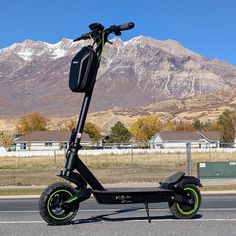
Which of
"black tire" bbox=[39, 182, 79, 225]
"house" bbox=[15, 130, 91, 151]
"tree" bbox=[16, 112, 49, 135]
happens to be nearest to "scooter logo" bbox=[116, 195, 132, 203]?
"black tire" bbox=[39, 182, 79, 225]

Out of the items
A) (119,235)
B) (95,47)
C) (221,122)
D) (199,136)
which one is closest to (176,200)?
(119,235)

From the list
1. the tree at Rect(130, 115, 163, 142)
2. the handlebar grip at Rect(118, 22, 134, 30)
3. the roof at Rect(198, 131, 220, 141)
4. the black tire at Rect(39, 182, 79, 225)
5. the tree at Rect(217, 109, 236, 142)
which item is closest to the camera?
the black tire at Rect(39, 182, 79, 225)

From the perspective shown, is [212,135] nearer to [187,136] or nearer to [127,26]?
[187,136]

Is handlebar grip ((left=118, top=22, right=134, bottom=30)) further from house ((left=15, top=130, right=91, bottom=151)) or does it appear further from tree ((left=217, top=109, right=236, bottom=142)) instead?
house ((left=15, top=130, right=91, bottom=151))

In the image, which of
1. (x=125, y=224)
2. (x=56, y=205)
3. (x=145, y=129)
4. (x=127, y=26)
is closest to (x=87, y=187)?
(x=56, y=205)

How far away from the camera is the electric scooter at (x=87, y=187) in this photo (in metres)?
8.05

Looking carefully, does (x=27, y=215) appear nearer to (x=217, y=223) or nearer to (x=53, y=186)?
(x=53, y=186)

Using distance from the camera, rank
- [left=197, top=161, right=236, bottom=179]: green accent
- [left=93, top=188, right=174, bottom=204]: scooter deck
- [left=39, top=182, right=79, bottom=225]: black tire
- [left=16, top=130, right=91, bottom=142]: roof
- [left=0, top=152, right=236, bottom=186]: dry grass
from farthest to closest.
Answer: [left=16, top=130, right=91, bottom=142]: roof < [left=0, top=152, right=236, bottom=186]: dry grass < [left=197, top=161, right=236, bottom=179]: green accent < [left=93, top=188, right=174, bottom=204]: scooter deck < [left=39, top=182, right=79, bottom=225]: black tire

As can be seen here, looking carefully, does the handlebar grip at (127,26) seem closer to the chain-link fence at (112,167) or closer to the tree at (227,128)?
the chain-link fence at (112,167)

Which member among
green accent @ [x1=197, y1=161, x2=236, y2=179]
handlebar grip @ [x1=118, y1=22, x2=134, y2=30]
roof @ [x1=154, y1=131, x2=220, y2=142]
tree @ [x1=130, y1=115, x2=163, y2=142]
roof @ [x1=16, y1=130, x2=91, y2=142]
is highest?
tree @ [x1=130, y1=115, x2=163, y2=142]

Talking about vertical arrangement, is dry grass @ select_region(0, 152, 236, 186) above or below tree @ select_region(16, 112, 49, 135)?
below

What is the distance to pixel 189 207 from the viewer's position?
8.75 m

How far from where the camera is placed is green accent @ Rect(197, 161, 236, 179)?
73.4 feet

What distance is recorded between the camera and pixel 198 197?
874 centimetres
